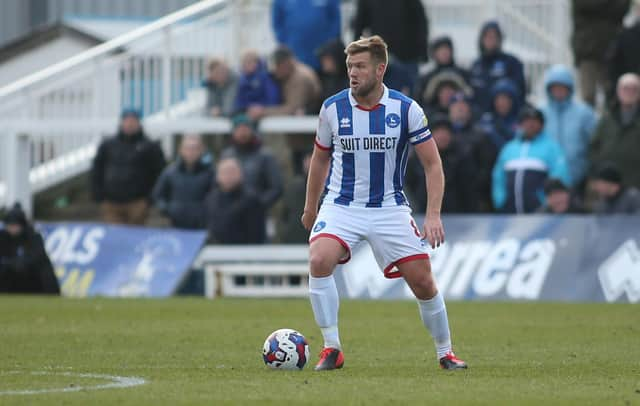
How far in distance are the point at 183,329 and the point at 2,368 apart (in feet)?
12.3

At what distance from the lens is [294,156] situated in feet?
73.6

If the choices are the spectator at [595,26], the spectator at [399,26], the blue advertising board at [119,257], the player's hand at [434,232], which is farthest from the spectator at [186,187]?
the player's hand at [434,232]

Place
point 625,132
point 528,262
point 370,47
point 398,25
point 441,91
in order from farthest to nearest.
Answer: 1. point 398,25
2. point 441,91
3. point 625,132
4. point 528,262
5. point 370,47

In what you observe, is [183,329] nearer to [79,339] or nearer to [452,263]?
[79,339]

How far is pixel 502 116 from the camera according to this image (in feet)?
65.1

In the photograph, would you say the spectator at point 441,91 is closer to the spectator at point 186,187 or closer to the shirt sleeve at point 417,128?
the spectator at point 186,187

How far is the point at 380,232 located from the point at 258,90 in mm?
12402

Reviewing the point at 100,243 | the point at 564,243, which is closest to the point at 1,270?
the point at 100,243

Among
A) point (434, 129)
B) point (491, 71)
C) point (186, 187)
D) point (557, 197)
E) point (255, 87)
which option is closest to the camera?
point (557, 197)

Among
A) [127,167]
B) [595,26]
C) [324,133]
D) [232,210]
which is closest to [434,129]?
[232,210]

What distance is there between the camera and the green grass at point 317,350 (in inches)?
323

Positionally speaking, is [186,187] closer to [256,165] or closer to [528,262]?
[256,165]

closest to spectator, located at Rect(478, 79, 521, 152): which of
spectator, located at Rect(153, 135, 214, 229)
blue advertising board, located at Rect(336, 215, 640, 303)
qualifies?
blue advertising board, located at Rect(336, 215, 640, 303)

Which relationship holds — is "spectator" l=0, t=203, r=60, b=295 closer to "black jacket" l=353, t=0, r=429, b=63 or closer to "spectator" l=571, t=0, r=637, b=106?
"black jacket" l=353, t=0, r=429, b=63
